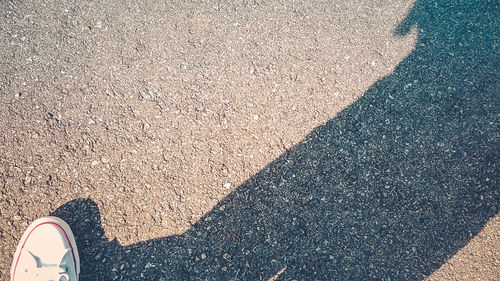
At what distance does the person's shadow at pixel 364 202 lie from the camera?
2.18 metres

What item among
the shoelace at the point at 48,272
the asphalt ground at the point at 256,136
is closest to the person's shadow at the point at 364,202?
the asphalt ground at the point at 256,136

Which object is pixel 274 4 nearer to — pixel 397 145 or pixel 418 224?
pixel 397 145

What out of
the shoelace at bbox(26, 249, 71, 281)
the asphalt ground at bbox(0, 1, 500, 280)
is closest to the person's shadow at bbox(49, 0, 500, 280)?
the asphalt ground at bbox(0, 1, 500, 280)

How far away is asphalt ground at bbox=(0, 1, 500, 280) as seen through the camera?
7.29ft

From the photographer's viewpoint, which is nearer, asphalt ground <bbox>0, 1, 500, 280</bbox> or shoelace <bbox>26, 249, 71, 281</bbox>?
shoelace <bbox>26, 249, 71, 281</bbox>

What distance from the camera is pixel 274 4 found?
10.6 ft

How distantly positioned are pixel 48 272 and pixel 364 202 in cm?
241

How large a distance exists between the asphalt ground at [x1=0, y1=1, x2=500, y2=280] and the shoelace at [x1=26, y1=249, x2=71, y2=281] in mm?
162

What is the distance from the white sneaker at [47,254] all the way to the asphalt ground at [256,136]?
0.29 ft

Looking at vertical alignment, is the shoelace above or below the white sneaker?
below

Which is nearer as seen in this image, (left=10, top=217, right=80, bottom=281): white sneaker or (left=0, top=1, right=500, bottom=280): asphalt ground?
(left=10, top=217, right=80, bottom=281): white sneaker

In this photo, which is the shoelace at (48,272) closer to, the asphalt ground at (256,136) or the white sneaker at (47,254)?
the white sneaker at (47,254)

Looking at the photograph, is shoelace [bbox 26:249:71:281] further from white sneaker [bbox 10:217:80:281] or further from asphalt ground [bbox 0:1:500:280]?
asphalt ground [bbox 0:1:500:280]

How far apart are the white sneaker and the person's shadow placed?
80 mm
